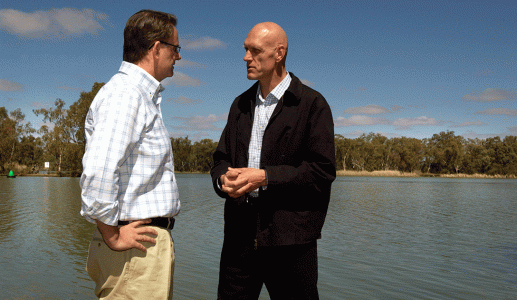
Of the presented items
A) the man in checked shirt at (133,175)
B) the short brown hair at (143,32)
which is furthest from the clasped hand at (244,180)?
the short brown hair at (143,32)

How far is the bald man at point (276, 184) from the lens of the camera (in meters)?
2.29

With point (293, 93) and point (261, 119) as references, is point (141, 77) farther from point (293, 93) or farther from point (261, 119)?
point (293, 93)

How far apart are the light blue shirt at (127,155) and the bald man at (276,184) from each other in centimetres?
42

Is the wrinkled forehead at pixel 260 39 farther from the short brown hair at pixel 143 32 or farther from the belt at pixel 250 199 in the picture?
the belt at pixel 250 199

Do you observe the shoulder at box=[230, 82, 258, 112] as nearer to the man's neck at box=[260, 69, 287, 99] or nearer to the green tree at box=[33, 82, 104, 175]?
the man's neck at box=[260, 69, 287, 99]

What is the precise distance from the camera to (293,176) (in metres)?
2.28

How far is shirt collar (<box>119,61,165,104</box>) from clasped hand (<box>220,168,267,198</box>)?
2.08 ft

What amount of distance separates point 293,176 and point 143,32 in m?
1.15

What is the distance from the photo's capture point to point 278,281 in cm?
239

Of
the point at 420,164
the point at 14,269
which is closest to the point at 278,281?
the point at 14,269

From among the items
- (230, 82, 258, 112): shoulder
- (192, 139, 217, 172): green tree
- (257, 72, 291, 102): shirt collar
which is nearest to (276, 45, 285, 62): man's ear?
(257, 72, 291, 102): shirt collar

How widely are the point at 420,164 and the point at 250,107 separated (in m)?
109

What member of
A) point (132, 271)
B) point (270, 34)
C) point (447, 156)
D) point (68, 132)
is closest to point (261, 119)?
point (270, 34)

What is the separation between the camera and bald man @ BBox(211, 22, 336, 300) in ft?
7.52
